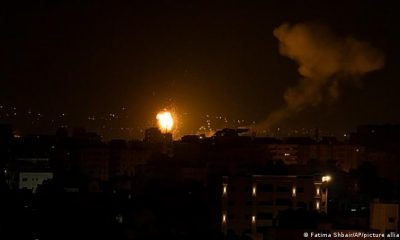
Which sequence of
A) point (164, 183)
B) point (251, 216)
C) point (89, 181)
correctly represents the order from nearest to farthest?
point (251, 216), point (164, 183), point (89, 181)

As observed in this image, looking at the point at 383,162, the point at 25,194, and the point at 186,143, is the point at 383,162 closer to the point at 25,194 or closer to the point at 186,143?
the point at 186,143

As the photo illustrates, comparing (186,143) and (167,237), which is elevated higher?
(186,143)

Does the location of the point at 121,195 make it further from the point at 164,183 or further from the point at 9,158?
the point at 9,158

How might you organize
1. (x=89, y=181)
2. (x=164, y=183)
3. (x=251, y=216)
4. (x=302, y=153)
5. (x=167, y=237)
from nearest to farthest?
(x=167, y=237)
(x=251, y=216)
(x=164, y=183)
(x=89, y=181)
(x=302, y=153)

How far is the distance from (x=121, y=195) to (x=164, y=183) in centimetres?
91

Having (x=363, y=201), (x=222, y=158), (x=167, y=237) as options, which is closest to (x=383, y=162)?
(x=222, y=158)

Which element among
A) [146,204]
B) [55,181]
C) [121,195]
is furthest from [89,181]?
[146,204]

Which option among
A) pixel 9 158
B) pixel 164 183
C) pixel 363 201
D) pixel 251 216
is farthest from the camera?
pixel 9 158

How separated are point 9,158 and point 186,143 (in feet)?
16.4

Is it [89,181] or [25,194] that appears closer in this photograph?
[25,194]

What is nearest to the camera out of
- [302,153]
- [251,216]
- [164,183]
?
[251,216]

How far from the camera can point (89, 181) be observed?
16109mm

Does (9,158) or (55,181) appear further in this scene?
(9,158)

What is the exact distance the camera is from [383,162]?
22.4 m
